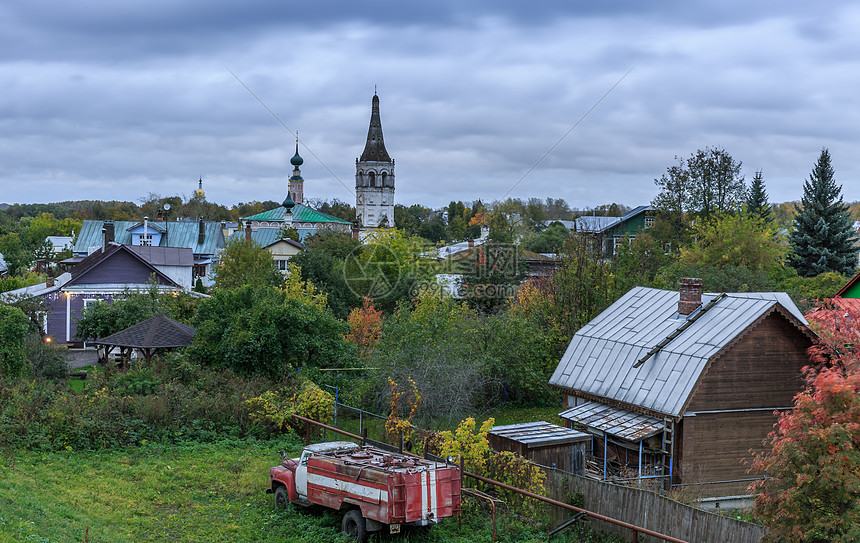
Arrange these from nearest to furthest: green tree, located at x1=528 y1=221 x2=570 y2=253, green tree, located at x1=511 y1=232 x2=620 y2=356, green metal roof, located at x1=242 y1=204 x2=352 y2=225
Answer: green tree, located at x1=511 y1=232 x2=620 y2=356, green tree, located at x1=528 y1=221 x2=570 y2=253, green metal roof, located at x1=242 y1=204 x2=352 y2=225

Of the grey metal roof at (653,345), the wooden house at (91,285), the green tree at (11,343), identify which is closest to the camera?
the grey metal roof at (653,345)

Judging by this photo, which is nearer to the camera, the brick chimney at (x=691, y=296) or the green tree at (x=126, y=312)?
the brick chimney at (x=691, y=296)

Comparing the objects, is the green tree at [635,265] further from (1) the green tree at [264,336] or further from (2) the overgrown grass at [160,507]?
(2) the overgrown grass at [160,507]

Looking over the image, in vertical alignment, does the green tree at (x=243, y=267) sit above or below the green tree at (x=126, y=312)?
above

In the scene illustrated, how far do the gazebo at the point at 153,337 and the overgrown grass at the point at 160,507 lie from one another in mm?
9529

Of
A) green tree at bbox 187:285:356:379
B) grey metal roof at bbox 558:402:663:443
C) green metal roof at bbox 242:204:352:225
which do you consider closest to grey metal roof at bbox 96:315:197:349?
green tree at bbox 187:285:356:379

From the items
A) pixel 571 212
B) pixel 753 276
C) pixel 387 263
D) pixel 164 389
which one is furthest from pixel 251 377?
pixel 571 212

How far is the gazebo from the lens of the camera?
28.9 metres

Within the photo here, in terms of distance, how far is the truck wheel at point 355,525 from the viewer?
45.3 feet

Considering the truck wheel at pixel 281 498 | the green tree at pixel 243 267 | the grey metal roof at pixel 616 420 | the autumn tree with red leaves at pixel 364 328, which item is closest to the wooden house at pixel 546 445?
the grey metal roof at pixel 616 420

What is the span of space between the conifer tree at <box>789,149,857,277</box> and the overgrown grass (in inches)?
1351

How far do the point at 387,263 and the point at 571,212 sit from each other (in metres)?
121

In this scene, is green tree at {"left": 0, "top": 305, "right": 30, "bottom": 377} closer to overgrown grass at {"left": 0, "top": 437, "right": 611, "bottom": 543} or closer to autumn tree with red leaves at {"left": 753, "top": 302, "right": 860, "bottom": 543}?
overgrown grass at {"left": 0, "top": 437, "right": 611, "bottom": 543}

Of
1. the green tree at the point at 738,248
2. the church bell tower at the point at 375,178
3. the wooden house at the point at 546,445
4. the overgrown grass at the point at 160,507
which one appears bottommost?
the overgrown grass at the point at 160,507
